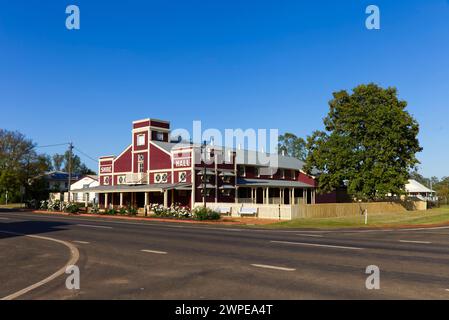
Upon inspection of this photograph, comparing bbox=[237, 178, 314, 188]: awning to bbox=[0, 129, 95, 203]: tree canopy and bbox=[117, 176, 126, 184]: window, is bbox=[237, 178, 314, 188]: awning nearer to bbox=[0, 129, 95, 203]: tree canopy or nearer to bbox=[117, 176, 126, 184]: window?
bbox=[117, 176, 126, 184]: window

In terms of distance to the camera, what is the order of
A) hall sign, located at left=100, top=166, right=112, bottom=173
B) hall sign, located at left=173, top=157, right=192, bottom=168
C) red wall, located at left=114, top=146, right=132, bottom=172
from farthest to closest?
hall sign, located at left=100, top=166, right=112, bottom=173, red wall, located at left=114, top=146, right=132, bottom=172, hall sign, located at left=173, top=157, right=192, bottom=168

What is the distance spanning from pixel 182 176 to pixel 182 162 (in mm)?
1423

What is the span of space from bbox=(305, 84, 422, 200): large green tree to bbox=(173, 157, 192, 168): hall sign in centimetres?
1510

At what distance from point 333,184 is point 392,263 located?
3683 centimetres

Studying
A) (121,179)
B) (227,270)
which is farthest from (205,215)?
(227,270)

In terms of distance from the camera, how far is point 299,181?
186 feet

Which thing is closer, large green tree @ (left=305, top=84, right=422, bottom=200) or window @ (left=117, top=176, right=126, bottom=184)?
large green tree @ (left=305, top=84, right=422, bottom=200)

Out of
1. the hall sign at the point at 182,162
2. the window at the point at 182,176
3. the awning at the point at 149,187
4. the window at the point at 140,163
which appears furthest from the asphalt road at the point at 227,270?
the window at the point at 140,163

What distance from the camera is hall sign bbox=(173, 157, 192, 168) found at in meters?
41.9

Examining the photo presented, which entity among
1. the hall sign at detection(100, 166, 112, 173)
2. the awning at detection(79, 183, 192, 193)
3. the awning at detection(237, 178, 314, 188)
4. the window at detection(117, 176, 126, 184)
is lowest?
the awning at detection(79, 183, 192, 193)

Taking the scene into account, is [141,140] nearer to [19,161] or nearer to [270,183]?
[270,183]

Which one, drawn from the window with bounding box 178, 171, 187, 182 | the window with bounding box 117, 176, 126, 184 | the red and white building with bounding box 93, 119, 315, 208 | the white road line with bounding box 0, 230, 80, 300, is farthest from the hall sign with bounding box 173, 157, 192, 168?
the white road line with bounding box 0, 230, 80, 300

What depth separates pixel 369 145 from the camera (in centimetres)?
4462
